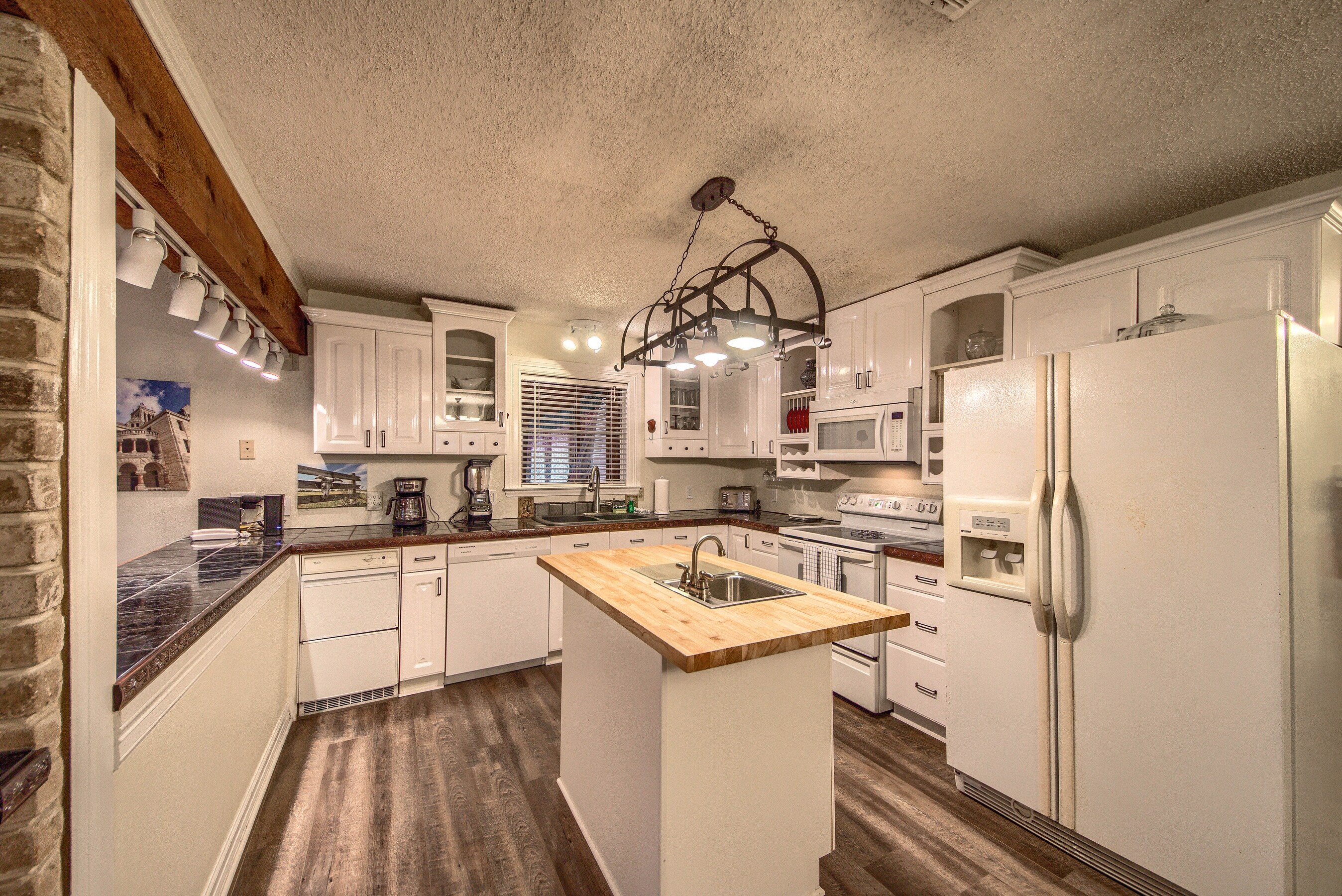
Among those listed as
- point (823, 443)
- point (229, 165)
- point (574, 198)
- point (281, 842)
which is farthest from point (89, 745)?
point (823, 443)

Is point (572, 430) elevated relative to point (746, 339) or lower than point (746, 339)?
lower

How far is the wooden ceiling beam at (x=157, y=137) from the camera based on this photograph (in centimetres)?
96

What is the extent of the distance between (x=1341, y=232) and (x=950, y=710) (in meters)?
2.23

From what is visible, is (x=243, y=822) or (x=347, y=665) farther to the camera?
(x=347, y=665)

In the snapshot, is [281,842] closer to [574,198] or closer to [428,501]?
[428,501]

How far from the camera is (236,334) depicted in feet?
6.91

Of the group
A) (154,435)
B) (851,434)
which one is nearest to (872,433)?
(851,434)

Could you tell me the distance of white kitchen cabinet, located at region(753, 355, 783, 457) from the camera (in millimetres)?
4055

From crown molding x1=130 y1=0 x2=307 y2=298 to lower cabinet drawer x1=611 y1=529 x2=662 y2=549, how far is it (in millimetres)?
2504

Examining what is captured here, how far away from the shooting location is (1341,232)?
1858 mm

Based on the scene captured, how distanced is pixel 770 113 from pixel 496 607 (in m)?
2.96

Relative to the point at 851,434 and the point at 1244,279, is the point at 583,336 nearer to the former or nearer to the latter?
the point at 851,434

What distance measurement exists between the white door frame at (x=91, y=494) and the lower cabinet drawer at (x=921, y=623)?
2.59 m

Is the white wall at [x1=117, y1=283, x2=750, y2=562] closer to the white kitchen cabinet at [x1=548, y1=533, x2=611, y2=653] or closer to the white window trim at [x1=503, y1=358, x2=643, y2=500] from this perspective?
the white window trim at [x1=503, y1=358, x2=643, y2=500]
